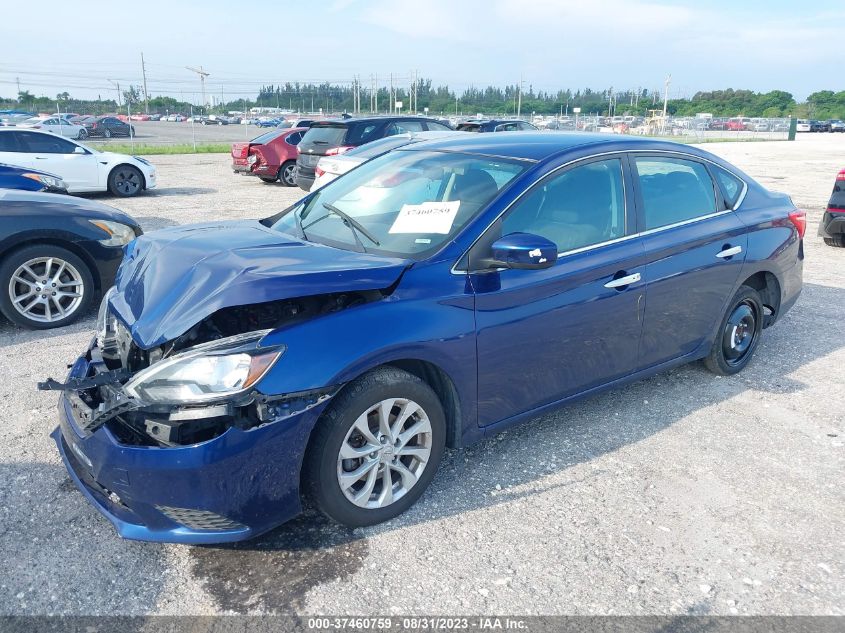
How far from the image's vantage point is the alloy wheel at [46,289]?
562 centimetres

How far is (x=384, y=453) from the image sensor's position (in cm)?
305

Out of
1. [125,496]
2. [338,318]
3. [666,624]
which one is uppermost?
[338,318]

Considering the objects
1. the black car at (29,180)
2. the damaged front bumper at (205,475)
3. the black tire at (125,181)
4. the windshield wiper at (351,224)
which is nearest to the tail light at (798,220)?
the windshield wiper at (351,224)

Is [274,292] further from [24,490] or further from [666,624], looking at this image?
[666,624]

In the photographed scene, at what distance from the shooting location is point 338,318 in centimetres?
286

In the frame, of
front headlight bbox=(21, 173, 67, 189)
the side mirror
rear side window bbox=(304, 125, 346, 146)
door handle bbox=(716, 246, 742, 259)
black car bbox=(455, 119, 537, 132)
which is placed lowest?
door handle bbox=(716, 246, 742, 259)

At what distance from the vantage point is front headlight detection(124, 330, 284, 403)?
8.71 feet

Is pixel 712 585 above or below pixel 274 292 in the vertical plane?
below

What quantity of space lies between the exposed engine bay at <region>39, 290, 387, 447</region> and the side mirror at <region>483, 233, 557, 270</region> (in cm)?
60

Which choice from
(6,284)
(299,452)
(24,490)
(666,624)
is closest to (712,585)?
(666,624)

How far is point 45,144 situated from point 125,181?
1.64 m

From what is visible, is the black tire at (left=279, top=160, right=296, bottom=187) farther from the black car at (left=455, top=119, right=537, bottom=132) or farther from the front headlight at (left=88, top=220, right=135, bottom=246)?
the front headlight at (left=88, top=220, right=135, bottom=246)

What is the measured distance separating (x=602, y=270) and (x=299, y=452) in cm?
193

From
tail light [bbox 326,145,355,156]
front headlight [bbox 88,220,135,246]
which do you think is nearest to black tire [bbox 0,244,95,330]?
front headlight [bbox 88,220,135,246]
